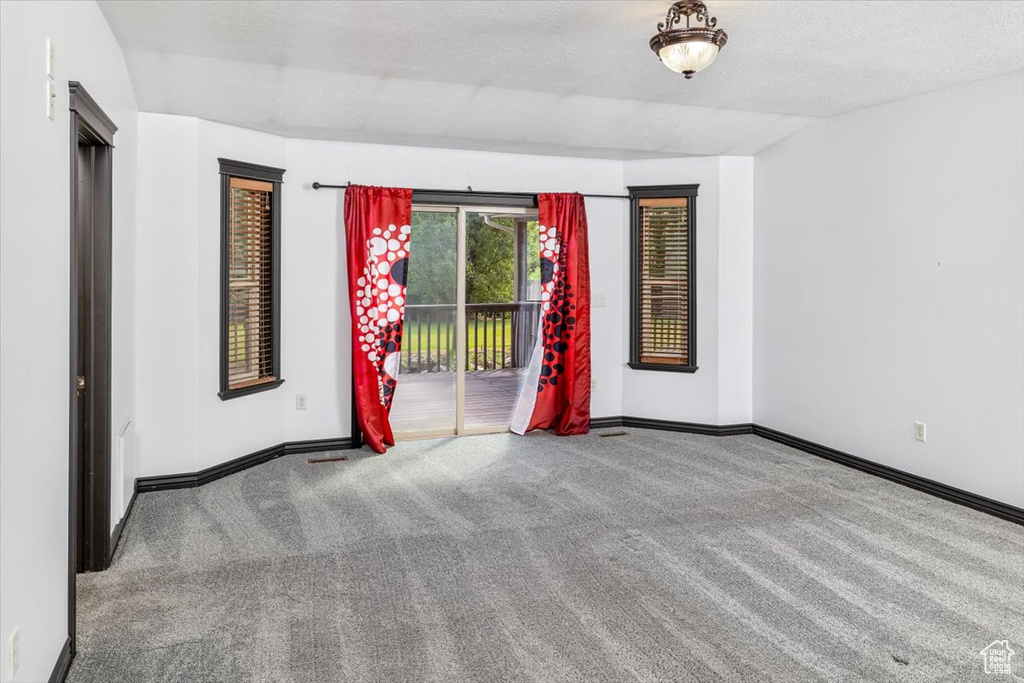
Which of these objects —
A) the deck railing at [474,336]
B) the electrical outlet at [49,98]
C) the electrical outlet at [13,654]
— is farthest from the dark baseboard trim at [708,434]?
the electrical outlet at [49,98]

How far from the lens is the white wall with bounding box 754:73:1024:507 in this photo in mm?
3924

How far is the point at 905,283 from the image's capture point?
4.53 m

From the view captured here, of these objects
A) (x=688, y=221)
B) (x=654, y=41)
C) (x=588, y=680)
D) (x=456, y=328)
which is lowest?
(x=588, y=680)

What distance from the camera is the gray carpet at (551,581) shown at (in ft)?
7.93

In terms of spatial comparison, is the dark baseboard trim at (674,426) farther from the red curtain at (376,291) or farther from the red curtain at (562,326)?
the red curtain at (376,291)

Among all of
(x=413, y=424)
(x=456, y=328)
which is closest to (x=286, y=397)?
(x=413, y=424)

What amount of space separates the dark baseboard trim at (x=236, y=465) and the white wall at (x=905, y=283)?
3.69 meters

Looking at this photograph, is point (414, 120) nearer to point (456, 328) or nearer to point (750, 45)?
point (456, 328)

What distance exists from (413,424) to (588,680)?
3.72m

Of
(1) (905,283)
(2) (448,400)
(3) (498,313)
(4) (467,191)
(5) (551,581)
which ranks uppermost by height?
(4) (467,191)

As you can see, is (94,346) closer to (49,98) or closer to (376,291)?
(49,98)

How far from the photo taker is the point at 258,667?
2371 mm

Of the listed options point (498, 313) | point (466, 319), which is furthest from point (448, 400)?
point (498, 313)

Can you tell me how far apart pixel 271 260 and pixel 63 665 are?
3.25 m
